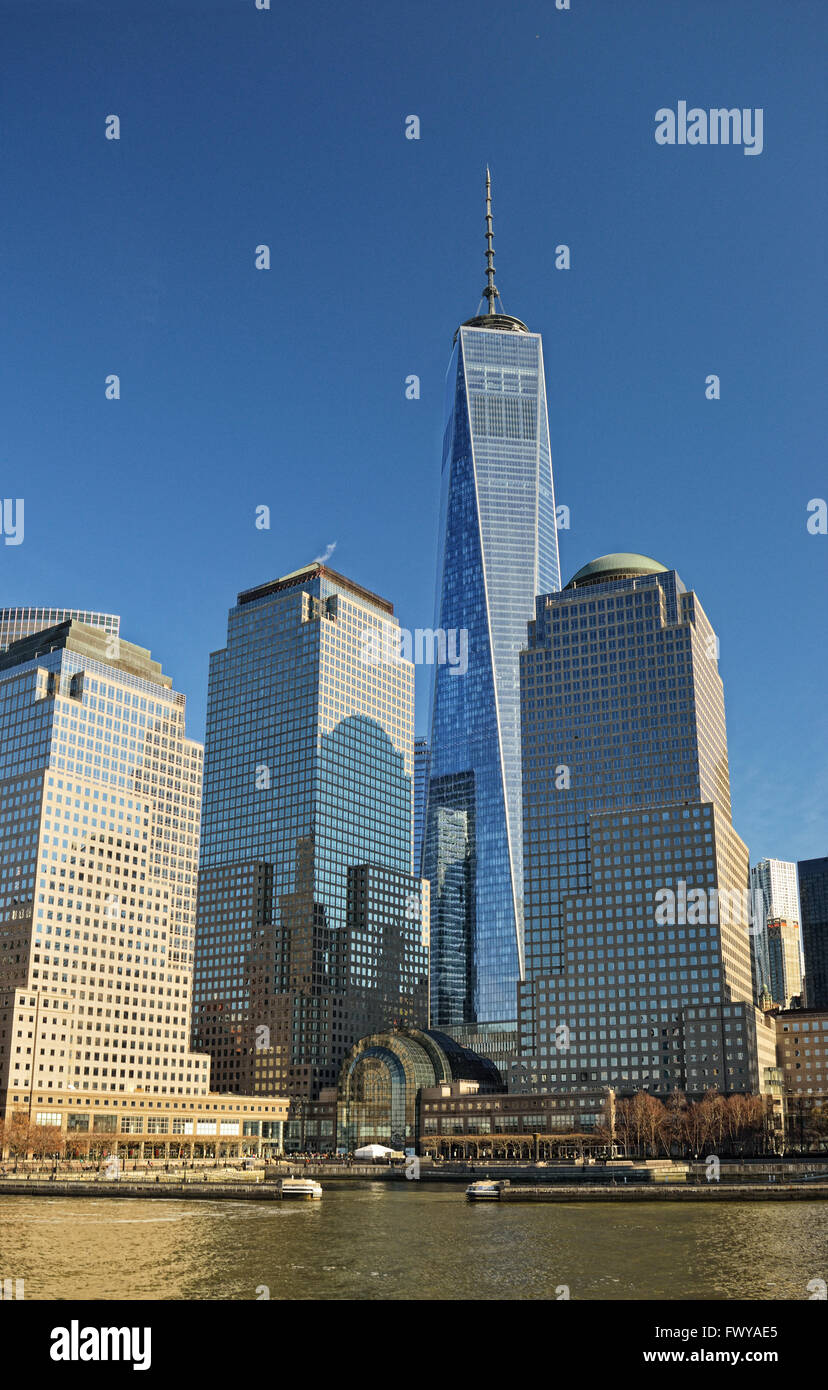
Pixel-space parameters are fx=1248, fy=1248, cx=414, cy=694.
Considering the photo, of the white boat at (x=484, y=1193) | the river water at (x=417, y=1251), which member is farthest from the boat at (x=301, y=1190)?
the white boat at (x=484, y=1193)

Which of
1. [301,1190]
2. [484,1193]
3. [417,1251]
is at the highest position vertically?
[417,1251]

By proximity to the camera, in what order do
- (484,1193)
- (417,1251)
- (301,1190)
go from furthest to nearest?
(301,1190) < (484,1193) < (417,1251)

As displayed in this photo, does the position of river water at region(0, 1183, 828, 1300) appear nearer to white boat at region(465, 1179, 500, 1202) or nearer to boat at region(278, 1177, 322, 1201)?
white boat at region(465, 1179, 500, 1202)

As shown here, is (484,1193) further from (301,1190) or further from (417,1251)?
(417,1251)

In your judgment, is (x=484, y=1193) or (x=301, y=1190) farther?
(x=301, y=1190)

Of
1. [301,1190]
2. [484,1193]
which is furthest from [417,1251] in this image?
[301,1190]

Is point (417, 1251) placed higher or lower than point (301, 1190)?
higher

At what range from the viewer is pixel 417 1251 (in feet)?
248

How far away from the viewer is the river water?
58.8 m
